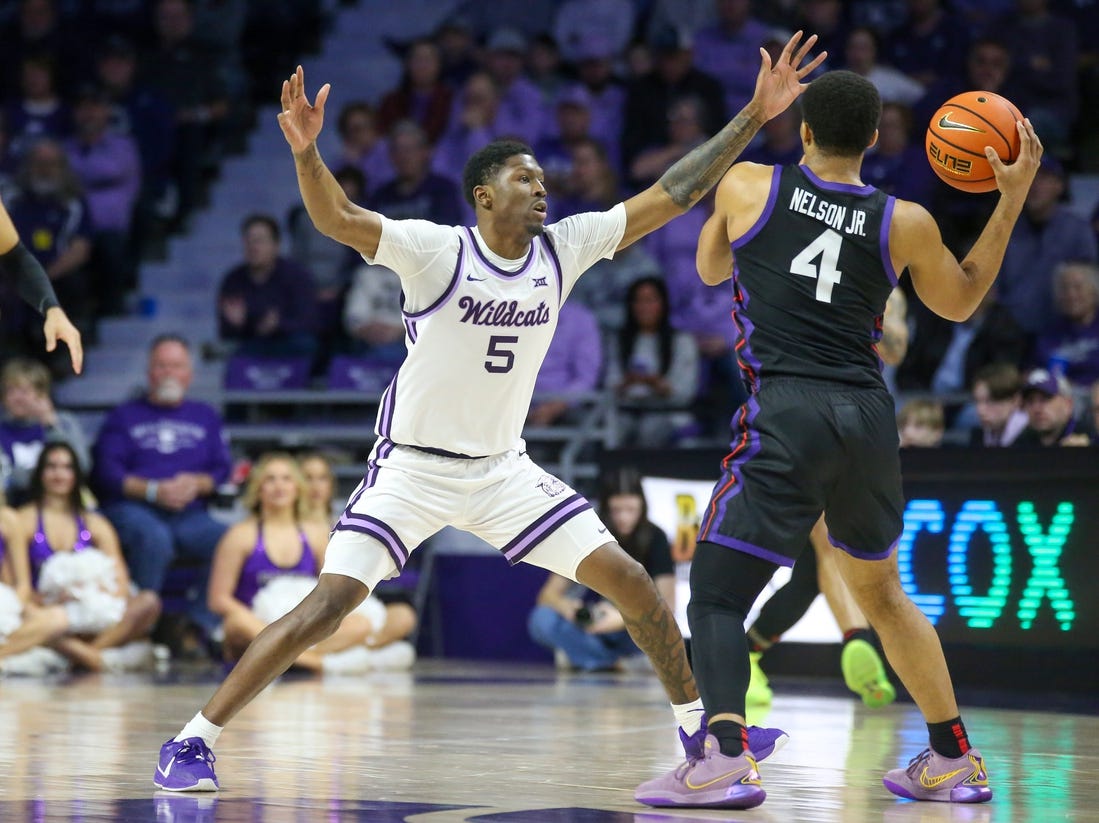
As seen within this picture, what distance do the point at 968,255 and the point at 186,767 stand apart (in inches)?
115

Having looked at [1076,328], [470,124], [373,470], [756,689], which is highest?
[470,124]

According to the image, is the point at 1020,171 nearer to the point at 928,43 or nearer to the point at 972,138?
the point at 972,138

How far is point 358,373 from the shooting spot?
13.7 m

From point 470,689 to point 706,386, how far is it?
3.78m

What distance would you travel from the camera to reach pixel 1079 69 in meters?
13.8

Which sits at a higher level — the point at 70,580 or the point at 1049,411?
the point at 1049,411

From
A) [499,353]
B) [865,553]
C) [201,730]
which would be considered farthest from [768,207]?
[201,730]

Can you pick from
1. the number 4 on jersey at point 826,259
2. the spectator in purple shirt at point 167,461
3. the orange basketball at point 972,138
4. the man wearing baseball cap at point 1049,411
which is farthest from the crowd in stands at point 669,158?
the number 4 on jersey at point 826,259

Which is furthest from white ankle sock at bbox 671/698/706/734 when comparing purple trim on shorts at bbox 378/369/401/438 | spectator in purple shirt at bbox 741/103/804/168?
spectator in purple shirt at bbox 741/103/804/168

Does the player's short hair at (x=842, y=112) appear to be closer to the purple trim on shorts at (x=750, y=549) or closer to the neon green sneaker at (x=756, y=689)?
the purple trim on shorts at (x=750, y=549)

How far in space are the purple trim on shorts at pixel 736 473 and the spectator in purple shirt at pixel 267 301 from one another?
9.27 metres

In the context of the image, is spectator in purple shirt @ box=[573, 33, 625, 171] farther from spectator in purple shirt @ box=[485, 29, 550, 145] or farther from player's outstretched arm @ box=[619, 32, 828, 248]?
player's outstretched arm @ box=[619, 32, 828, 248]

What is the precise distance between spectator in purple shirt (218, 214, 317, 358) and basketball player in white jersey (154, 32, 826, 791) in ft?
28.2

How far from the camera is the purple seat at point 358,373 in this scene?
44.8 ft
